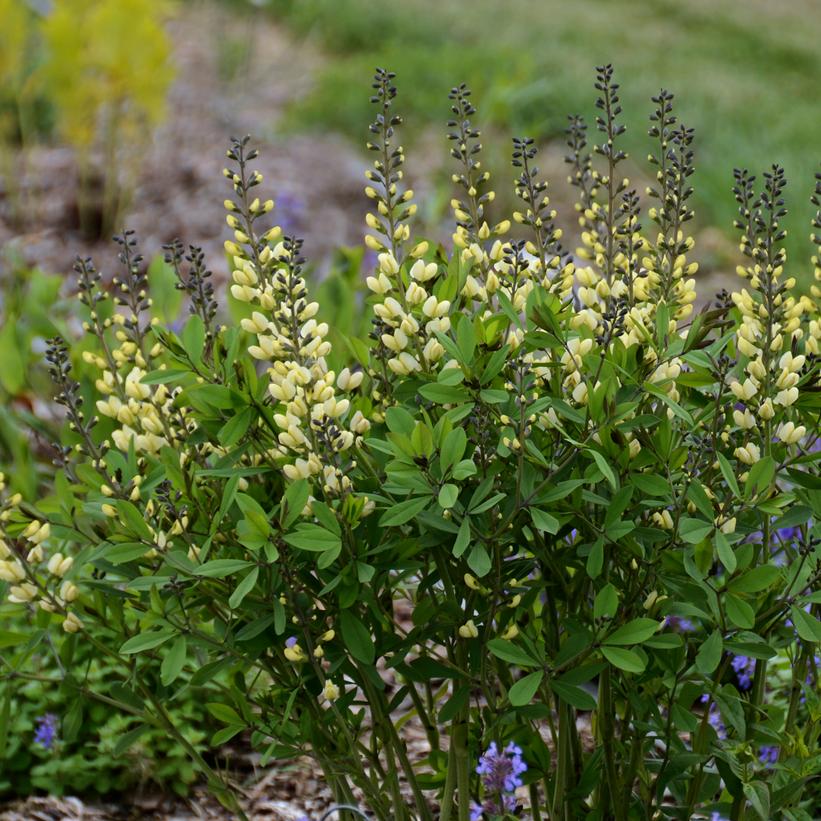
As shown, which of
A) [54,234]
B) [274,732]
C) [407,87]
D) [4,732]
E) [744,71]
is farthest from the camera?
[744,71]

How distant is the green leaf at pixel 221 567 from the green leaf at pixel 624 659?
1.64ft

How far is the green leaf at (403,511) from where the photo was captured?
1.45 metres

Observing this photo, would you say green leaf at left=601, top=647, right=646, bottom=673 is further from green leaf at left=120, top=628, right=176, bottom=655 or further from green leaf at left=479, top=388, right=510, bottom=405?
green leaf at left=120, top=628, right=176, bottom=655

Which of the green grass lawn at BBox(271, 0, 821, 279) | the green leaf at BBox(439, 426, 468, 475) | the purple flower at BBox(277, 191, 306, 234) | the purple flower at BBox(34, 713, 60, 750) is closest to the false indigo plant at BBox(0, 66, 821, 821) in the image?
the green leaf at BBox(439, 426, 468, 475)

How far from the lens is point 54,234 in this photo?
593cm

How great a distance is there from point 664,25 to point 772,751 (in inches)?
414

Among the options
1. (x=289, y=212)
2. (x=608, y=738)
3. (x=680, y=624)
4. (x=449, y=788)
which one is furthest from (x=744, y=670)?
(x=289, y=212)

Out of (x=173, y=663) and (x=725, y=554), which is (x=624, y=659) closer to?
(x=725, y=554)

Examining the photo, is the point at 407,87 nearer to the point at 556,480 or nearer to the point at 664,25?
the point at 664,25

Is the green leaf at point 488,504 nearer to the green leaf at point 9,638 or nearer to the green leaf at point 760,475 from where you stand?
the green leaf at point 760,475

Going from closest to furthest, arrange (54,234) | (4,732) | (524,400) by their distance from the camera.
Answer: (524,400), (4,732), (54,234)

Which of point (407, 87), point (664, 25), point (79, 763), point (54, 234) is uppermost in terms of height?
point (664, 25)

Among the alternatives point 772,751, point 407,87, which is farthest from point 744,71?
point 772,751

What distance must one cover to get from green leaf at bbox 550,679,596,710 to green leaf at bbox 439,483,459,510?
1.13 feet
